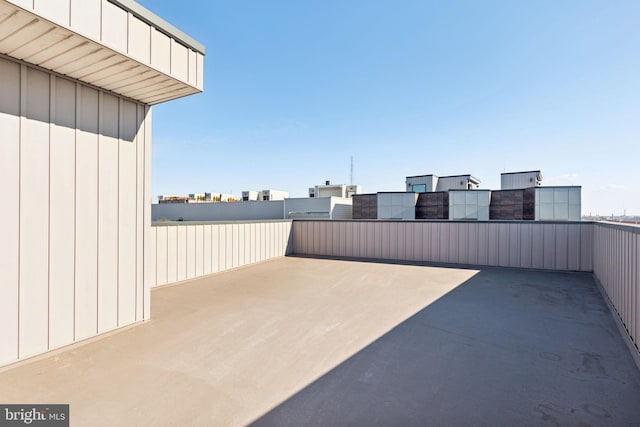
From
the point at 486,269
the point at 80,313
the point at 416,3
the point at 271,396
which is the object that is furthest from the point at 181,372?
the point at 416,3

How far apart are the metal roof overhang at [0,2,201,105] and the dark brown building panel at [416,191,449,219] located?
17.8 meters

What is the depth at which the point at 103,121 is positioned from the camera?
11.2ft

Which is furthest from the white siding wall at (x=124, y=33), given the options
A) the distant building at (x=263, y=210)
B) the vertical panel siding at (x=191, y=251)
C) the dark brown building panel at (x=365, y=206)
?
the distant building at (x=263, y=210)

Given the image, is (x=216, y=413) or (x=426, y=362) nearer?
(x=216, y=413)

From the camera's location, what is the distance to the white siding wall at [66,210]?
105 inches

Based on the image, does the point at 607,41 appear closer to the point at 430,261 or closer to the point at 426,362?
the point at 430,261

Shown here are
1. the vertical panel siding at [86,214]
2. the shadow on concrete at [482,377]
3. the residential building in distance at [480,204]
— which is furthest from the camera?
the residential building in distance at [480,204]

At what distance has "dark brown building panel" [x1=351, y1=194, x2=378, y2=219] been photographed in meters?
19.5

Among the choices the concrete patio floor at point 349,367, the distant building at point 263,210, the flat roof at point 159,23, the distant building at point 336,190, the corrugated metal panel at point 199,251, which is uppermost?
the distant building at point 336,190

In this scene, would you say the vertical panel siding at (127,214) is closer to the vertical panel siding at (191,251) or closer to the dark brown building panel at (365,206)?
the vertical panel siding at (191,251)

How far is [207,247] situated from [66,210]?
4.01m

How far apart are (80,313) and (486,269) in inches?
341

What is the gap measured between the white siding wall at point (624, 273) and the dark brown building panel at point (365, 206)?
1415cm

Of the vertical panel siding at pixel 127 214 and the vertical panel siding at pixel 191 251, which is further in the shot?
the vertical panel siding at pixel 191 251
